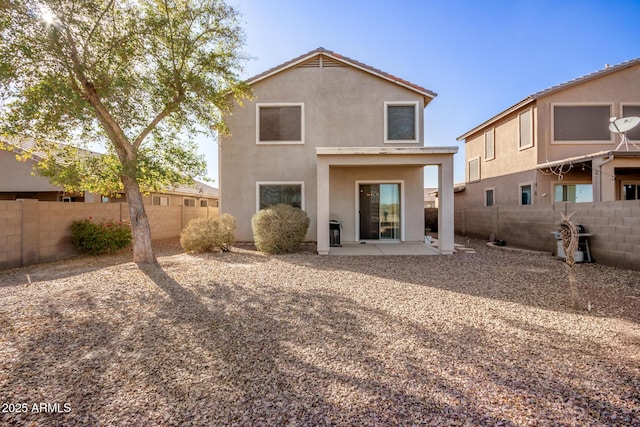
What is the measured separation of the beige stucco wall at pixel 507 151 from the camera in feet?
41.7

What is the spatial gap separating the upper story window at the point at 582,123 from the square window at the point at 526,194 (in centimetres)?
210

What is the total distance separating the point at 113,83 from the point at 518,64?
16056 mm

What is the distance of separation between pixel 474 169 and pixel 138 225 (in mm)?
17125

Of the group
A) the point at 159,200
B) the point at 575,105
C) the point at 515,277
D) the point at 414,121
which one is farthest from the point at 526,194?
the point at 159,200

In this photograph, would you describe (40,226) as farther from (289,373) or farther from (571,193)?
(571,193)

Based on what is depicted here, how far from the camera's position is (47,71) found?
21.6ft

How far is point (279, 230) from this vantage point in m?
9.39

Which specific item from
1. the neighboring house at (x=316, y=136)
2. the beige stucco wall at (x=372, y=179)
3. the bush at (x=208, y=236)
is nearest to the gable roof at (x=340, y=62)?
the neighboring house at (x=316, y=136)

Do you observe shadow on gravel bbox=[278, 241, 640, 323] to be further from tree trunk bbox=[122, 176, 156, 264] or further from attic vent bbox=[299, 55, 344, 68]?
attic vent bbox=[299, 55, 344, 68]

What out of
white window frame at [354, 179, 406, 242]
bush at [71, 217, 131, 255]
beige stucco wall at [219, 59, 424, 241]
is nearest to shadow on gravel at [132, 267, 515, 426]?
bush at [71, 217, 131, 255]

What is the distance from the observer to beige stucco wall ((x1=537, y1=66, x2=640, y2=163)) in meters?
12.0

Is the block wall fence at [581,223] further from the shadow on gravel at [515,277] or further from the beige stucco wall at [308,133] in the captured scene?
the beige stucco wall at [308,133]

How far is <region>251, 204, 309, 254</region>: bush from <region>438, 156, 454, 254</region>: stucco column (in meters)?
4.34

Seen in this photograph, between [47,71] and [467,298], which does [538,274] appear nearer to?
[467,298]
